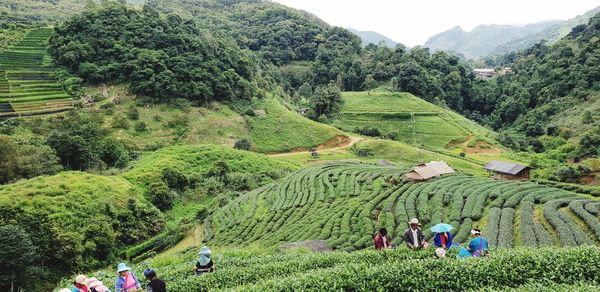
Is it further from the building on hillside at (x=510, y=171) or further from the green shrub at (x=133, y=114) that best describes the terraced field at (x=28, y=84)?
the building on hillside at (x=510, y=171)

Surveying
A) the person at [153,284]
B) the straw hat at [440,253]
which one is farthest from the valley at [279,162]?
the person at [153,284]

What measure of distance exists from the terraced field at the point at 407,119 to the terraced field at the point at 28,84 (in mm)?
56282

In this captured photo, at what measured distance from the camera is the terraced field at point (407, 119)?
85.7 metres

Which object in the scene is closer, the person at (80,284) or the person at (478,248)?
the person at (80,284)

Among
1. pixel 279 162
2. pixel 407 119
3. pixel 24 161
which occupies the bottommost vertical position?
pixel 279 162

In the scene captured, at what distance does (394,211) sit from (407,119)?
63.3m

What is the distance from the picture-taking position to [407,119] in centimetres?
9231

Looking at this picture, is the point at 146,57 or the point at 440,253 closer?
the point at 440,253

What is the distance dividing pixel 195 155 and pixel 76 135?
15.4 metres

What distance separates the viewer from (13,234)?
27.7 meters

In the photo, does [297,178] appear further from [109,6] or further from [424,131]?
[109,6]

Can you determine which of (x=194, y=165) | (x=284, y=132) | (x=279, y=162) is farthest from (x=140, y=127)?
(x=284, y=132)

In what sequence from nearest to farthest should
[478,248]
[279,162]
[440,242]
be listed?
1. [478,248]
2. [440,242]
3. [279,162]

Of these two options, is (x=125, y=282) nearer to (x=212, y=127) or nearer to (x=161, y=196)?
(x=161, y=196)
